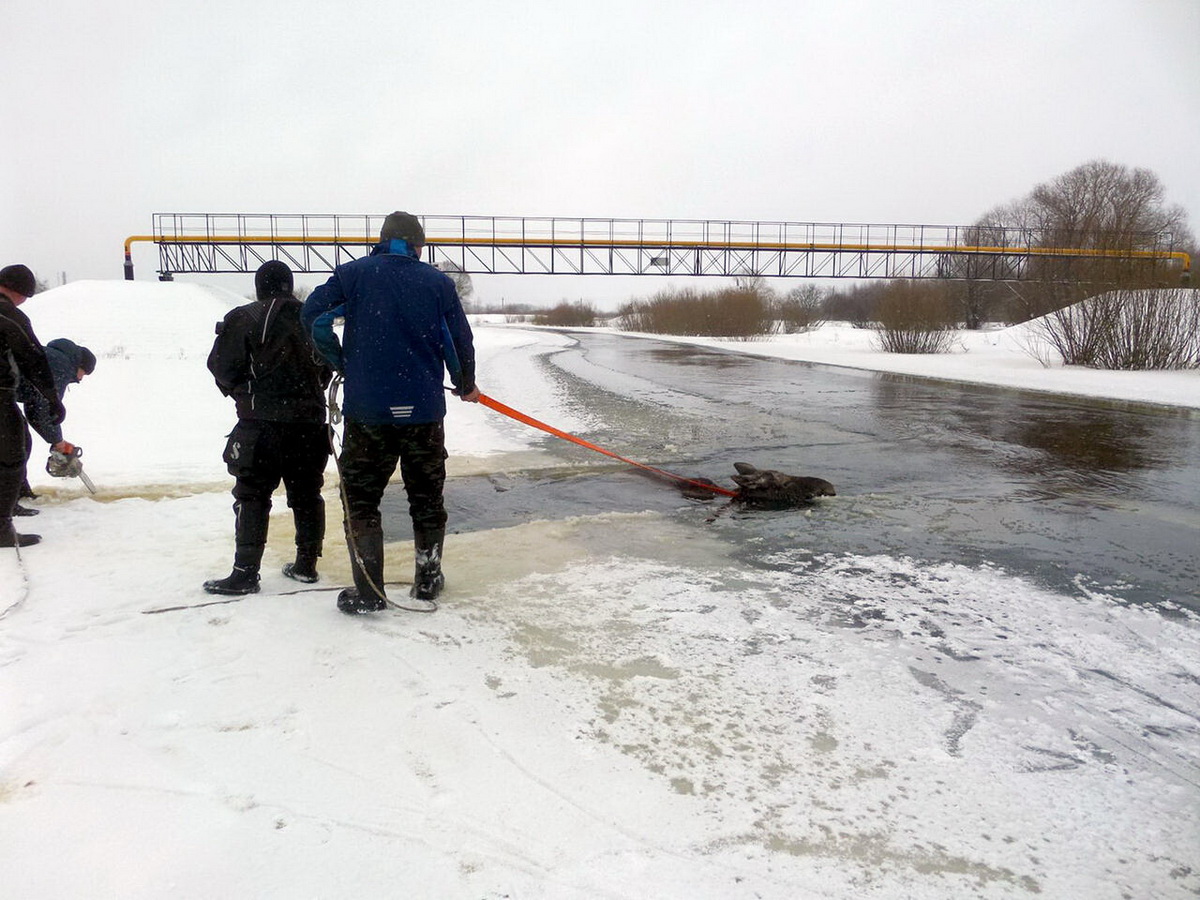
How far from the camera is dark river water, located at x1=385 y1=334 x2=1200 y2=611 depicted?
5.02m

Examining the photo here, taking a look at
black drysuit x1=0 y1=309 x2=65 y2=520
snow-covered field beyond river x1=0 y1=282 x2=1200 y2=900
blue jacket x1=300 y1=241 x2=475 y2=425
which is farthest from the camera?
black drysuit x1=0 y1=309 x2=65 y2=520

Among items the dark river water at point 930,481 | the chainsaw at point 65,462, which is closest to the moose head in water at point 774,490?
the dark river water at point 930,481

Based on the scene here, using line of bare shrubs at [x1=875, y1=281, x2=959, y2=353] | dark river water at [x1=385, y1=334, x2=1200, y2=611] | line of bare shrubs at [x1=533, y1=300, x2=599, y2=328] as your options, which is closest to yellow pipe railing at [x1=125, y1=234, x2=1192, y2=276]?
line of bare shrubs at [x1=875, y1=281, x2=959, y2=353]

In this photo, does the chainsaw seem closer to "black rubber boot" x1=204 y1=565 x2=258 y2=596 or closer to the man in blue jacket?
"black rubber boot" x1=204 y1=565 x2=258 y2=596

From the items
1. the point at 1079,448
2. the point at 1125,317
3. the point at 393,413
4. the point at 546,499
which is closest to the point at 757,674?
the point at 393,413

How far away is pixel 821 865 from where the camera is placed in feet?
6.91

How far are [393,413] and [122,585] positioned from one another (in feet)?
6.01

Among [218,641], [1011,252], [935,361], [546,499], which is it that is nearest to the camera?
[218,641]

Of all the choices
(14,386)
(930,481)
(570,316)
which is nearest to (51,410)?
(14,386)

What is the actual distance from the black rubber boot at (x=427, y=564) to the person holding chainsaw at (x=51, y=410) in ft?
8.87

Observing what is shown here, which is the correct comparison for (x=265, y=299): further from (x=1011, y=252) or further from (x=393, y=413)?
(x=1011, y=252)

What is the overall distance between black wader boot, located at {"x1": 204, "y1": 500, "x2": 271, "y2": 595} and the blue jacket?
2.85 ft

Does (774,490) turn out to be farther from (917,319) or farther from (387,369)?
(917,319)

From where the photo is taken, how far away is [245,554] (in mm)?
4062
